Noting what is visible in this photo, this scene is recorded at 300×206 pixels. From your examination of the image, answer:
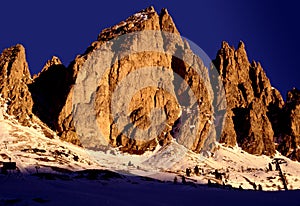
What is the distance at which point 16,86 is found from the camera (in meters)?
178

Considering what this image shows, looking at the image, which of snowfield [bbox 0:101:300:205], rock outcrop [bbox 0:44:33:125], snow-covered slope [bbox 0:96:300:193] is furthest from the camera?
rock outcrop [bbox 0:44:33:125]

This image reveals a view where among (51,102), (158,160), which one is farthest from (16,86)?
(158,160)

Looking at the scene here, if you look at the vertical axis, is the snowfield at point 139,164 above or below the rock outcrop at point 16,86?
below

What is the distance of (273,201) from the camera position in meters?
34.9

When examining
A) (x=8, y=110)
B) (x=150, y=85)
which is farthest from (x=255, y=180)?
(x=8, y=110)

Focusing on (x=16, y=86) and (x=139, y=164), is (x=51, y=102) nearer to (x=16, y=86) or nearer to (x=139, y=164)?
(x=16, y=86)

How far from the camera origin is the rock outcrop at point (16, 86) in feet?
548

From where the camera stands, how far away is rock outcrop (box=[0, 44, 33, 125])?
16700cm

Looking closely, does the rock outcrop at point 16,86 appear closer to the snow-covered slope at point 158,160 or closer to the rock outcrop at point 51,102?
the snow-covered slope at point 158,160

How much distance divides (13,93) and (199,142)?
87.8m

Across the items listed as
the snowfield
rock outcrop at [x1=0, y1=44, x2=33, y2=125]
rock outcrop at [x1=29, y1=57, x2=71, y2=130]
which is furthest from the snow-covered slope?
rock outcrop at [x1=29, y1=57, x2=71, y2=130]

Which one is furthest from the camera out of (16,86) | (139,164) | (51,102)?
(51,102)

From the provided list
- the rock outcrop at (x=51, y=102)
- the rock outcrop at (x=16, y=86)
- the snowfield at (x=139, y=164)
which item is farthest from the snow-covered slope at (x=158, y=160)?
the rock outcrop at (x=51, y=102)

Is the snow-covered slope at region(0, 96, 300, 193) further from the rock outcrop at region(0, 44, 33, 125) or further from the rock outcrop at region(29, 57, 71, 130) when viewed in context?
the rock outcrop at region(29, 57, 71, 130)
